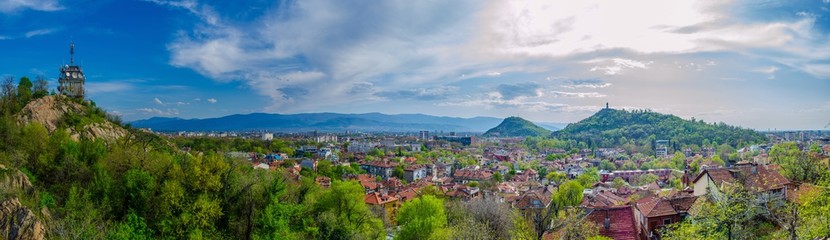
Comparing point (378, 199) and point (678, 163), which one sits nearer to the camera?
point (378, 199)

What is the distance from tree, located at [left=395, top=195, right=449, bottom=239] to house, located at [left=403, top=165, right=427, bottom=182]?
5289 cm

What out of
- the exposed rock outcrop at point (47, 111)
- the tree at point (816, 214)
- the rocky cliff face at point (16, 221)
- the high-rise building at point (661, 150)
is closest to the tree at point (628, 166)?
the high-rise building at point (661, 150)

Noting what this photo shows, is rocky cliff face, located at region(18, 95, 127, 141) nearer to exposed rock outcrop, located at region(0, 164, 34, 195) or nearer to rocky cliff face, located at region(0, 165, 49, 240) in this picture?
exposed rock outcrop, located at region(0, 164, 34, 195)

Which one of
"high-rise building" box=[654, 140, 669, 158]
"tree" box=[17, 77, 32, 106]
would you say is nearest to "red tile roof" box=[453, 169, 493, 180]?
"tree" box=[17, 77, 32, 106]

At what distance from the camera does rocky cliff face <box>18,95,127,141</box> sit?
35062 mm

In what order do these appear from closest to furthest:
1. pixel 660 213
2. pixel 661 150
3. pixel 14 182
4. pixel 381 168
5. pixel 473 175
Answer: pixel 14 182 < pixel 660 213 < pixel 473 175 < pixel 381 168 < pixel 661 150

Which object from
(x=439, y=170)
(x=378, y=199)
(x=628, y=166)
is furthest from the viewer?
(x=628, y=166)

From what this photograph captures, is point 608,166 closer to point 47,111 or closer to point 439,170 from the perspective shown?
point 439,170

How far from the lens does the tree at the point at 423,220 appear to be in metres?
28.4

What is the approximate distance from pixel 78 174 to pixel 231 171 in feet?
26.6

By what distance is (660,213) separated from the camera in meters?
24.4

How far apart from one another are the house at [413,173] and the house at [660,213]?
200 ft

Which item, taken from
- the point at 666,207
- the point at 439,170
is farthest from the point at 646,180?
the point at 666,207

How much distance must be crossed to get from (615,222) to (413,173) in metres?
62.4
